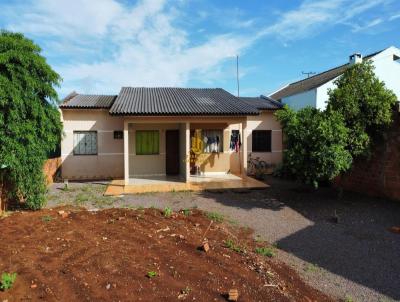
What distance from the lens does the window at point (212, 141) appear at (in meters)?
14.6

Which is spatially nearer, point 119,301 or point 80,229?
point 119,301

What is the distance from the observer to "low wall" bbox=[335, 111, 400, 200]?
891 cm

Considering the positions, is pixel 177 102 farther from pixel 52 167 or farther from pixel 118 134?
pixel 52 167

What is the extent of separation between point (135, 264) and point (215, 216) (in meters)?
3.42

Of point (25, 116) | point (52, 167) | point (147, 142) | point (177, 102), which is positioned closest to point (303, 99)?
point (177, 102)

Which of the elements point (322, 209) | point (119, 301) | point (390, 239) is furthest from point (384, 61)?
point (119, 301)

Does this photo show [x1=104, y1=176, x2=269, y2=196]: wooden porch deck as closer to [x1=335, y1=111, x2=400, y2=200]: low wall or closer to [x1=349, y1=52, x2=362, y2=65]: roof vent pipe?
[x1=335, y1=111, x2=400, y2=200]: low wall

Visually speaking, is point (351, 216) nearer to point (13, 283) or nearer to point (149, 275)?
point (149, 275)

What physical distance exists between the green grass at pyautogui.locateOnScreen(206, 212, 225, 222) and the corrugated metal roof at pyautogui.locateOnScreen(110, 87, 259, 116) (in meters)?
5.05

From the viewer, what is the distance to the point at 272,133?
51.8ft

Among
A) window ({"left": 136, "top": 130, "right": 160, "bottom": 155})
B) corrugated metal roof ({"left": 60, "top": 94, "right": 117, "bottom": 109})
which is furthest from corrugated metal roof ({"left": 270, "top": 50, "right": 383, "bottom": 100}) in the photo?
corrugated metal roof ({"left": 60, "top": 94, "right": 117, "bottom": 109})

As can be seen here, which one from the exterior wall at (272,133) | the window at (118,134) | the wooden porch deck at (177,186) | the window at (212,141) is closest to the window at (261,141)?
the exterior wall at (272,133)

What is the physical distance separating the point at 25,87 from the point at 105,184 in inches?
235

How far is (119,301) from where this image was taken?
359cm
